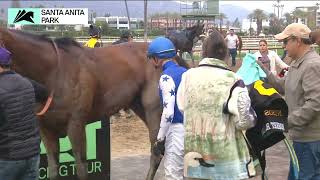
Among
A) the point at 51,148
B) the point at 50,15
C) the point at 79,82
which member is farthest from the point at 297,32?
the point at 50,15

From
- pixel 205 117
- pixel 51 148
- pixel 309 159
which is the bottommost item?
pixel 51 148

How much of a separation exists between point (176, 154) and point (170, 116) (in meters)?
0.36

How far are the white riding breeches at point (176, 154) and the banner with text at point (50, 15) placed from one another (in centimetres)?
1060

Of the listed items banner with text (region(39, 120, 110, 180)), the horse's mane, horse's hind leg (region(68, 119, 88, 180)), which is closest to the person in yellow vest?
banner with text (region(39, 120, 110, 180))

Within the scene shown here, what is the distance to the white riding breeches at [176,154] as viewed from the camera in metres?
4.04

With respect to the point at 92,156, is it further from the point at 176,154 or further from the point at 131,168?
the point at 176,154

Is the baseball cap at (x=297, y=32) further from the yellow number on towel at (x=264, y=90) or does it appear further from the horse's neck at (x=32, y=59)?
the horse's neck at (x=32, y=59)

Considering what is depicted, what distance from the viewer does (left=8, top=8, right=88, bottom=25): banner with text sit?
45.0 ft

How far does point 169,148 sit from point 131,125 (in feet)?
18.5

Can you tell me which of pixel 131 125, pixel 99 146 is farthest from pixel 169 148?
pixel 131 125

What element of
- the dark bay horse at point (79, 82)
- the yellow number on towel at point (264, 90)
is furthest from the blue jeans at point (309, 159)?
the dark bay horse at point (79, 82)

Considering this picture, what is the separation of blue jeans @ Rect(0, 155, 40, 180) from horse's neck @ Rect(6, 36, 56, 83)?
1.58 m

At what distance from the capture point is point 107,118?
5.76 metres

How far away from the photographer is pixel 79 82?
5160 mm
